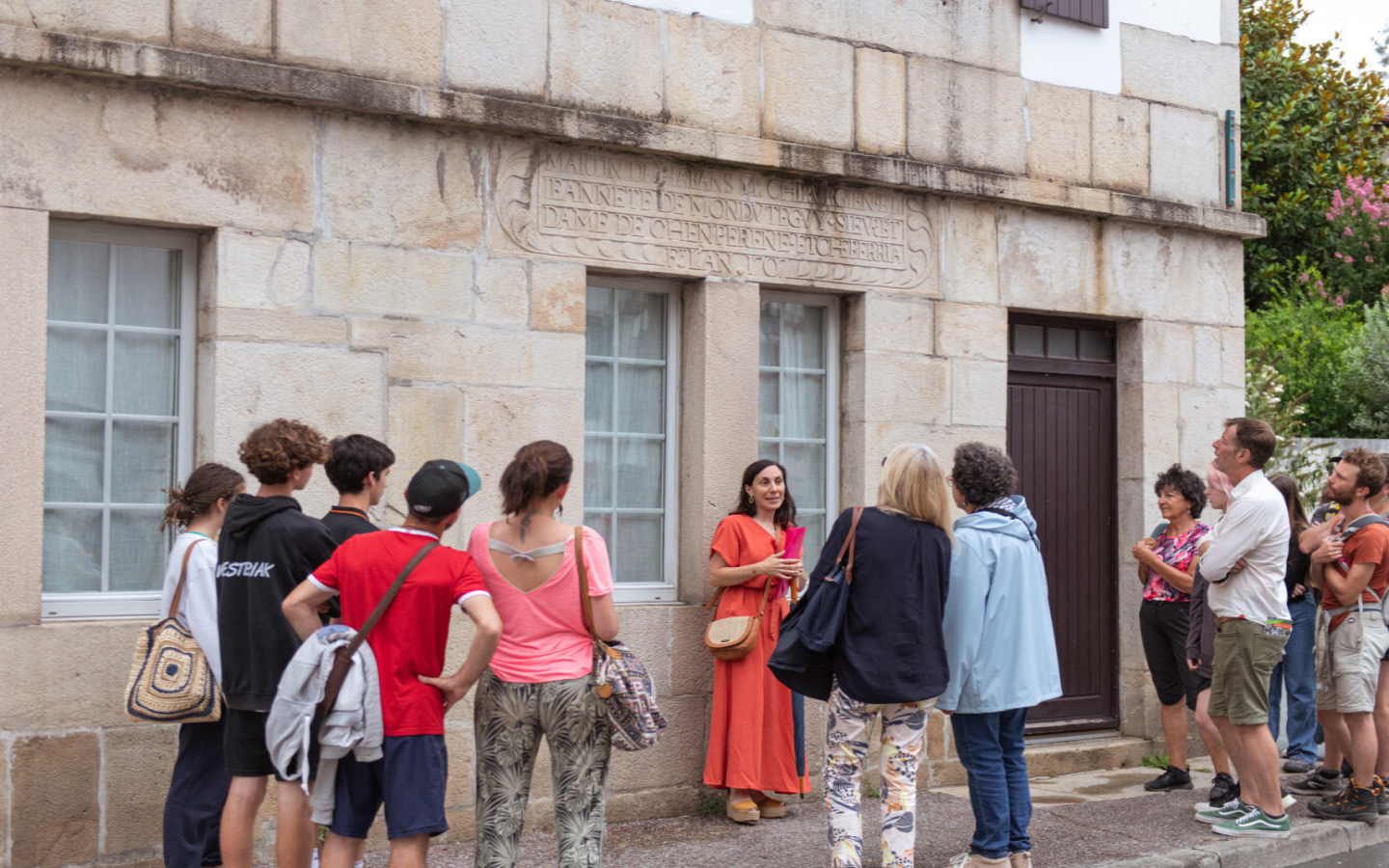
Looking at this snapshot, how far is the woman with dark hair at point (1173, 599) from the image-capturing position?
7.71m

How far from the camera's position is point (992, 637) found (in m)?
5.87

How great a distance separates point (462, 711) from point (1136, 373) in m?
4.77

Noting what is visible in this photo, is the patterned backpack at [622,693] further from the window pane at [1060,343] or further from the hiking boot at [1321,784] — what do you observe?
the window pane at [1060,343]

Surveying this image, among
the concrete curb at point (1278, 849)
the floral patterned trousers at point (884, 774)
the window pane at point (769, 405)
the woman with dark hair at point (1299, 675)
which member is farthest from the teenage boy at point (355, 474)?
the woman with dark hair at point (1299, 675)

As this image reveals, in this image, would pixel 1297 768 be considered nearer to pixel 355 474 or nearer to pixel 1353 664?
pixel 1353 664

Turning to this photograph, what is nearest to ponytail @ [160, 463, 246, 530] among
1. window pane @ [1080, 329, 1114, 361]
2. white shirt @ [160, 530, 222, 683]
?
white shirt @ [160, 530, 222, 683]

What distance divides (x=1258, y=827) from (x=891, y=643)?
8.27ft

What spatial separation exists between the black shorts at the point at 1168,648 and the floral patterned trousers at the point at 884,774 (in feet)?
8.62

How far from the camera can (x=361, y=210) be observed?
21.5ft

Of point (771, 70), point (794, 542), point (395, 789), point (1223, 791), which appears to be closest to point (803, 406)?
point (794, 542)

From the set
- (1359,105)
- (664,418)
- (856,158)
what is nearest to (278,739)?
(664,418)

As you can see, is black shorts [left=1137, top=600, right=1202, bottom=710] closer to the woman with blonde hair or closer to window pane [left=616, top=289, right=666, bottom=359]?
the woman with blonde hair

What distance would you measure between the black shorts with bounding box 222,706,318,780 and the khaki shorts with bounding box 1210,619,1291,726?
426 cm

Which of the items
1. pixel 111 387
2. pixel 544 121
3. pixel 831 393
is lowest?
pixel 111 387
